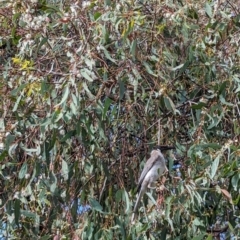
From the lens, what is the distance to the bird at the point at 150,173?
326 cm

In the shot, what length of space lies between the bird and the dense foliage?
0.06 meters

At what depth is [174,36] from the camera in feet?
12.0

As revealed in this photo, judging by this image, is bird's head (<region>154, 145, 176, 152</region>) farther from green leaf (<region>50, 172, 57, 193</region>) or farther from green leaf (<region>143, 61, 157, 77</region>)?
green leaf (<region>50, 172, 57, 193</region>)

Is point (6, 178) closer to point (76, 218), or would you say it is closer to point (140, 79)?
point (76, 218)

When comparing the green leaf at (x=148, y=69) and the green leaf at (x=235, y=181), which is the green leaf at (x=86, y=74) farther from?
the green leaf at (x=235, y=181)

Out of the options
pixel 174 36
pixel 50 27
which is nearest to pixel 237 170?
pixel 174 36

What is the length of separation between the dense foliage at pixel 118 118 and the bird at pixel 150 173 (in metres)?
0.06

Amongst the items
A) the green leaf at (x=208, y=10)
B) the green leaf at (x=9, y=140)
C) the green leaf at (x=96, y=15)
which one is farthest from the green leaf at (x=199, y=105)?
the green leaf at (x=9, y=140)

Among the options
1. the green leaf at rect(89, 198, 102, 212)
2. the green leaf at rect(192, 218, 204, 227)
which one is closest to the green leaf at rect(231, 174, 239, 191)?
the green leaf at rect(192, 218, 204, 227)

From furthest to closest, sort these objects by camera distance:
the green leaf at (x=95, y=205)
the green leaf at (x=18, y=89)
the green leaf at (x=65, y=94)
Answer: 1. the green leaf at (x=18, y=89)
2. the green leaf at (x=95, y=205)
3. the green leaf at (x=65, y=94)

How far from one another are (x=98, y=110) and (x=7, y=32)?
95 cm

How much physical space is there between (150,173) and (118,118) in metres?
0.37

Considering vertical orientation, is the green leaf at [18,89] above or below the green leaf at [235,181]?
above

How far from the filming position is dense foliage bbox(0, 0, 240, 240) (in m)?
3.19
